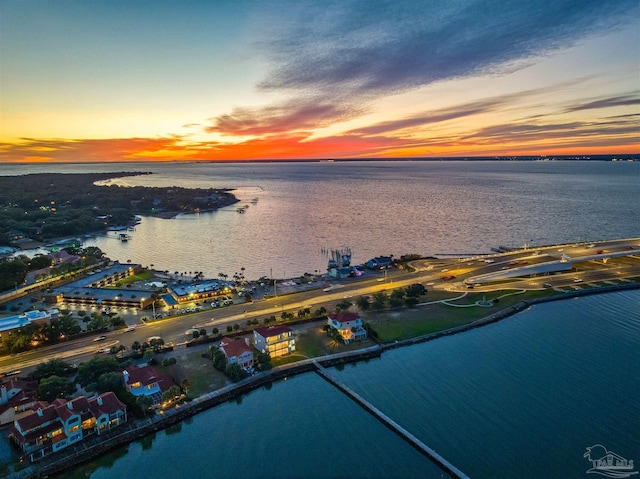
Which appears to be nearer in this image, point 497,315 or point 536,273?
point 497,315

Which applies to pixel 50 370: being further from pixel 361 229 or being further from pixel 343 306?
pixel 361 229

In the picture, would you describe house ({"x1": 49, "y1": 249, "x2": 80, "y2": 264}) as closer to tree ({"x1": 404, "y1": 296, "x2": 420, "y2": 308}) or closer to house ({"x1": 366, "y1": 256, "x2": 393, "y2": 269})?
house ({"x1": 366, "y1": 256, "x2": 393, "y2": 269})

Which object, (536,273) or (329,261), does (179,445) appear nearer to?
(329,261)

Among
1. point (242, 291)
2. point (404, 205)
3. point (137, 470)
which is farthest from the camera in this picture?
point (404, 205)

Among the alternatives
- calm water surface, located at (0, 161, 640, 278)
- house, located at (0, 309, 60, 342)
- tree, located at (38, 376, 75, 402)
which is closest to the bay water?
tree, located at (38, 376, 75, 402)

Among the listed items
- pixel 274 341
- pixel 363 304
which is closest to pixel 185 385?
pixel 274 341

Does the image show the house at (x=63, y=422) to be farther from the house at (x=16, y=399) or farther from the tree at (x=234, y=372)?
the tree at (x=234, y=372)

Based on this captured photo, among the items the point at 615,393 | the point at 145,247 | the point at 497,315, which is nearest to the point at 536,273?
the point at 497,315
